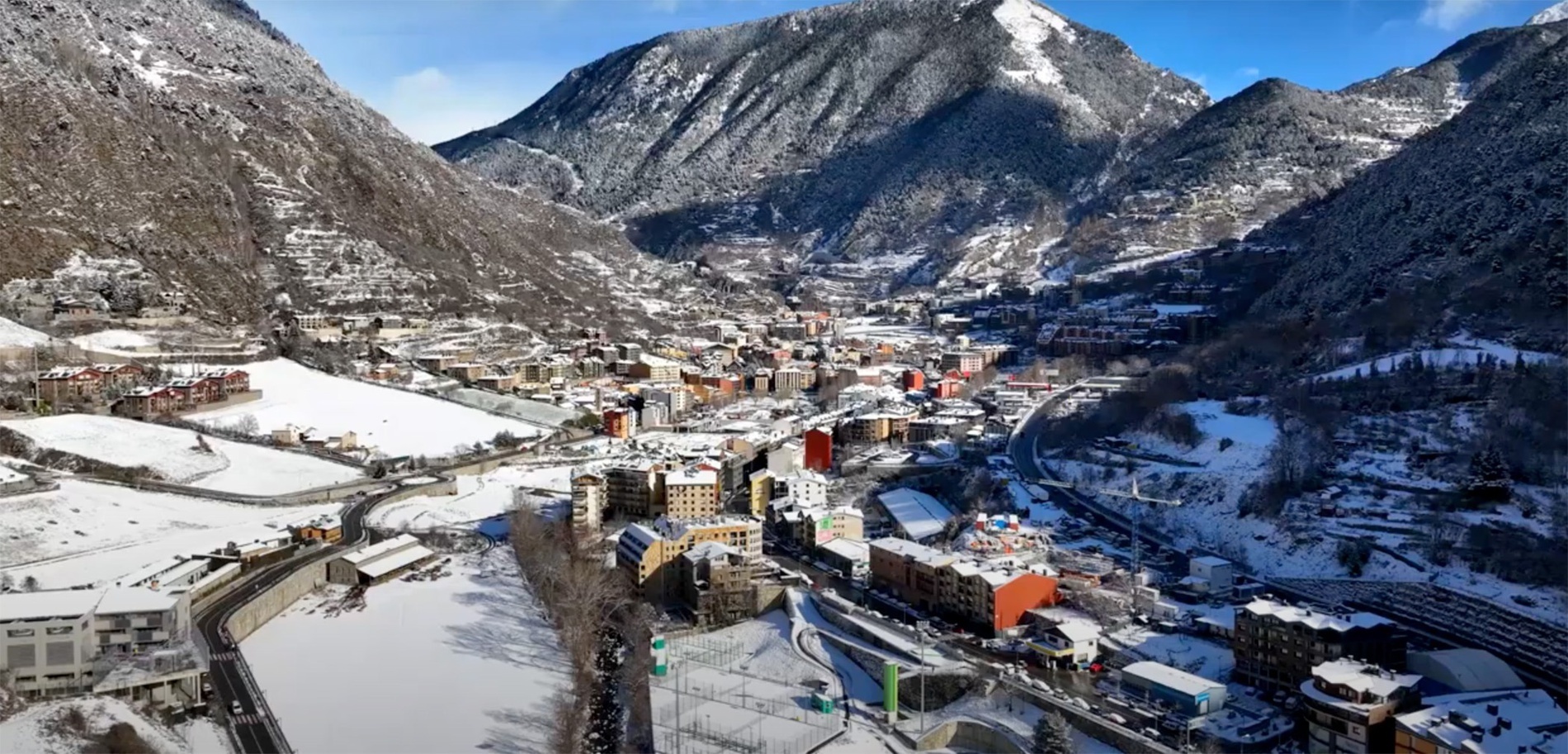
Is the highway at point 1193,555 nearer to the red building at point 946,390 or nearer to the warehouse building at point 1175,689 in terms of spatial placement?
the warehouse building at point 1175,689

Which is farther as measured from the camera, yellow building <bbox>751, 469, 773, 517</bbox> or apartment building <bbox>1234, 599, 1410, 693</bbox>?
yellow building <bbox>751, 469, 773, 517</bbox>

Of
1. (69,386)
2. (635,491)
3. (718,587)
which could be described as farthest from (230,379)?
(718,587)

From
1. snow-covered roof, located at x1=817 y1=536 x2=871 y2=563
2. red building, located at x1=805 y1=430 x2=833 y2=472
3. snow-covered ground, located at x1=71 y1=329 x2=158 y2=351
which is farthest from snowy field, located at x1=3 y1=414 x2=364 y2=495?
snow-covered roof, located at x1=817 y1=536 x2=871 y2=563

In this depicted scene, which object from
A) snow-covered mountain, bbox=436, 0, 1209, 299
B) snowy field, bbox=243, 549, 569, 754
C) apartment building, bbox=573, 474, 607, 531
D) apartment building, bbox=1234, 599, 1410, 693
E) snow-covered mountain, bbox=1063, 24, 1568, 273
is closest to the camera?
snowy field, bbox=243, 549, 569, 754

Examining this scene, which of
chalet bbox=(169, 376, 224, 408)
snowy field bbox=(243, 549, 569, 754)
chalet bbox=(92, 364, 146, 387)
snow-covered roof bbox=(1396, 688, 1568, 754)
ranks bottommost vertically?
snowy field bbox=(243, 549, 569, 754)

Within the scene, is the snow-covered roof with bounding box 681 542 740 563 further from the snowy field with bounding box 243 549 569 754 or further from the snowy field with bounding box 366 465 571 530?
the snowy field with bounding box 366 465 571 530

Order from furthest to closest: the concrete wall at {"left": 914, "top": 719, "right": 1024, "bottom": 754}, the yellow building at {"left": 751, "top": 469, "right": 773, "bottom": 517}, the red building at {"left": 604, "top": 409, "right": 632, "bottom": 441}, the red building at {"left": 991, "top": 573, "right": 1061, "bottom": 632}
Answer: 1. the red building at {"left": 604, "top": 409, "right": 632, "bottom": 441}
2. the yellow building at {"left": 751, "top": 469, "right": 773, "bottom": 517}
3. the red building at {"left": 991, "top": 573, "right": 1061, "bottom": 632}
4. the concrete wall at {"left": 914, "top": 719, "right": 1024, "bottom": 754}
